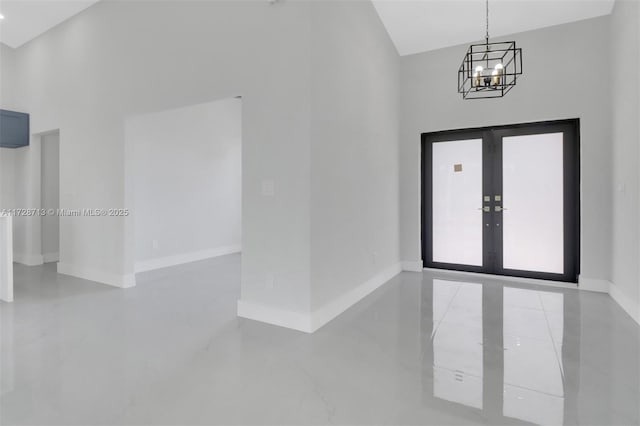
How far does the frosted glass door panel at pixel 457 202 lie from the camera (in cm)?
493

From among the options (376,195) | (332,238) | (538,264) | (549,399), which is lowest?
(549,399)

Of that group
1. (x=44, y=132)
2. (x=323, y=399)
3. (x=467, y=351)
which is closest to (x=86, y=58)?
(x=44, y=132)

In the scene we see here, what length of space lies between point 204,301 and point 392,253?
8.77 ft

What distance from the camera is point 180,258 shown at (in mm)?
5602

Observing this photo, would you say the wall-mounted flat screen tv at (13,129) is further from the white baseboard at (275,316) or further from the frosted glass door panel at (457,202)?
the frosted glass door panel at (457,202)

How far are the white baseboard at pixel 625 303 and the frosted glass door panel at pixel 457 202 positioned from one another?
1501mm

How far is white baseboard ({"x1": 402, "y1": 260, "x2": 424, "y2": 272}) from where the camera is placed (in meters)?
5.16

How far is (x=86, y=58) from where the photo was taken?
14.6 feet

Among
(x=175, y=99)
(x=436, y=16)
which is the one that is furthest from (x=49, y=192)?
(x=436, y=16)

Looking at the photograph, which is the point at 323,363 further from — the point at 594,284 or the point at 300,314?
the point at 594,284

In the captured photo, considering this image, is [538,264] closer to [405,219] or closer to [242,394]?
[405,219]

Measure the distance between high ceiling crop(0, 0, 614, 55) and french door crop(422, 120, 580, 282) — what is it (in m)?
1.29

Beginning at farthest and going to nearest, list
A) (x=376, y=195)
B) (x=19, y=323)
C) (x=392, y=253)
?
(x=392, y=253)
(x=376, y=195)
(x=19, y=323)

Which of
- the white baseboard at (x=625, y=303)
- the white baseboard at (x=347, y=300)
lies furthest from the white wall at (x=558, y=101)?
the white baseboard at (x=347, y=300)
